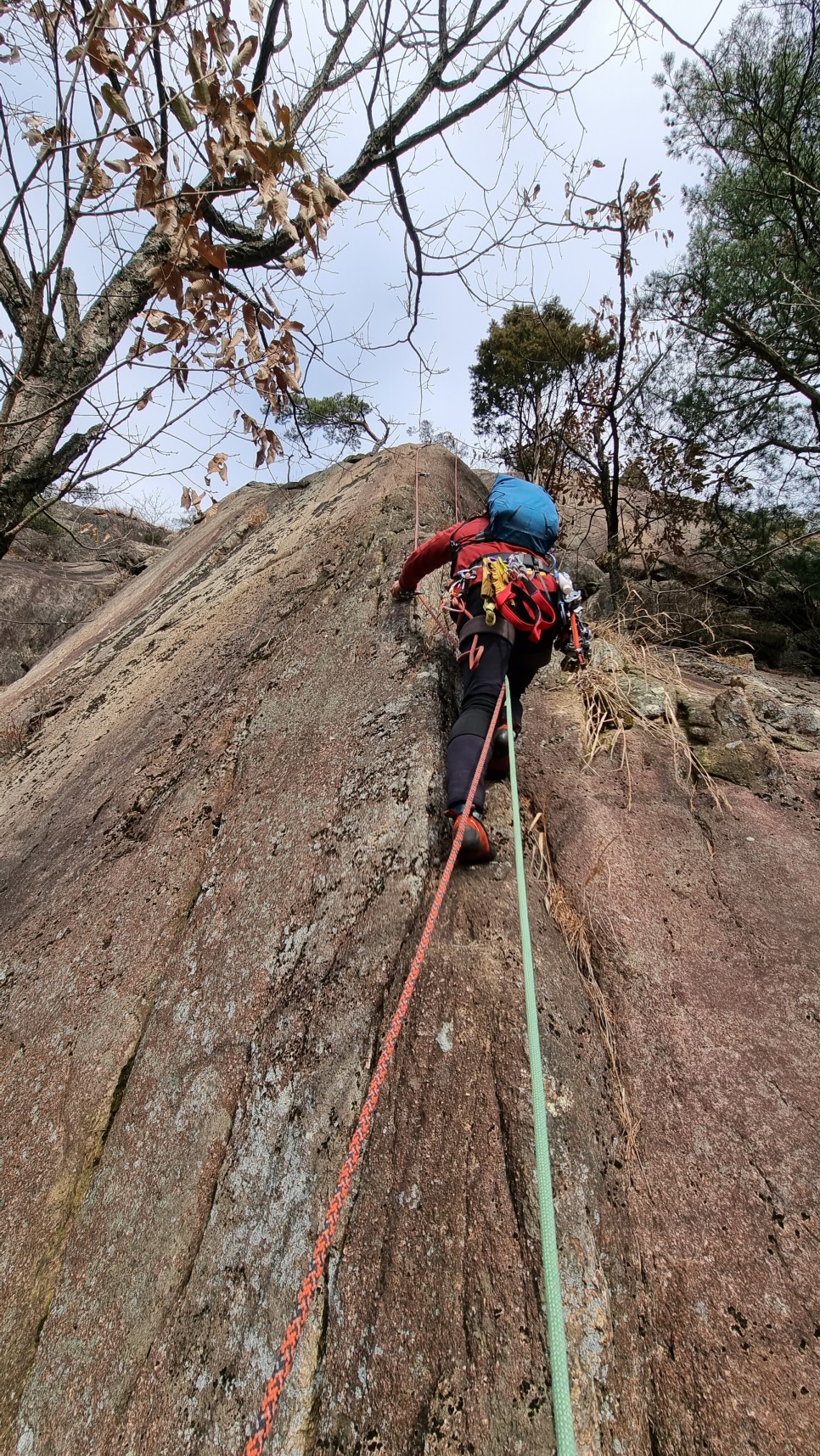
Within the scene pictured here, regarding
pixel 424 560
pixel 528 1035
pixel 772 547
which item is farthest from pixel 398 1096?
pixel 772 547

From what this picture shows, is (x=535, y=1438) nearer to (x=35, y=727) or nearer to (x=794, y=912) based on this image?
(x=794, y=912)

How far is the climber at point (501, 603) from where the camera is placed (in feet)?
10.0

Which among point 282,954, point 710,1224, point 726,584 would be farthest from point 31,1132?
point 726,584

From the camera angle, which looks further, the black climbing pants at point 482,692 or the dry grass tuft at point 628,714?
the dry grass tuft at point 628,714

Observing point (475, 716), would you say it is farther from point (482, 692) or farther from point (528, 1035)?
point (528, 1035)

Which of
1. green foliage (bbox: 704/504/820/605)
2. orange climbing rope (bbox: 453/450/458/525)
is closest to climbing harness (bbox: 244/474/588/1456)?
orange climbing rope (bbox: 453/450/458/525)

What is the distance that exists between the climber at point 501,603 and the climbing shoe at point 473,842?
148 mm

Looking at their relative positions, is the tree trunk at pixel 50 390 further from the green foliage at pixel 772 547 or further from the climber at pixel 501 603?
the green foliage at pixel 772 547

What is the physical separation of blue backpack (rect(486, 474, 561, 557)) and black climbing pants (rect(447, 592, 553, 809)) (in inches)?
18.5

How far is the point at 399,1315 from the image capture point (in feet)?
5.42

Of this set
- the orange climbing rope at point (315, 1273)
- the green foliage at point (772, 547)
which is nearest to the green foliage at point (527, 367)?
the green foliage at point (772, 547)

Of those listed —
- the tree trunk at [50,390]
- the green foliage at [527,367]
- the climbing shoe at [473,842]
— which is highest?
the green foliage at [527,367]

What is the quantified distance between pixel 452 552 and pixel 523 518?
0.39m

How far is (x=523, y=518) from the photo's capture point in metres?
3.62
